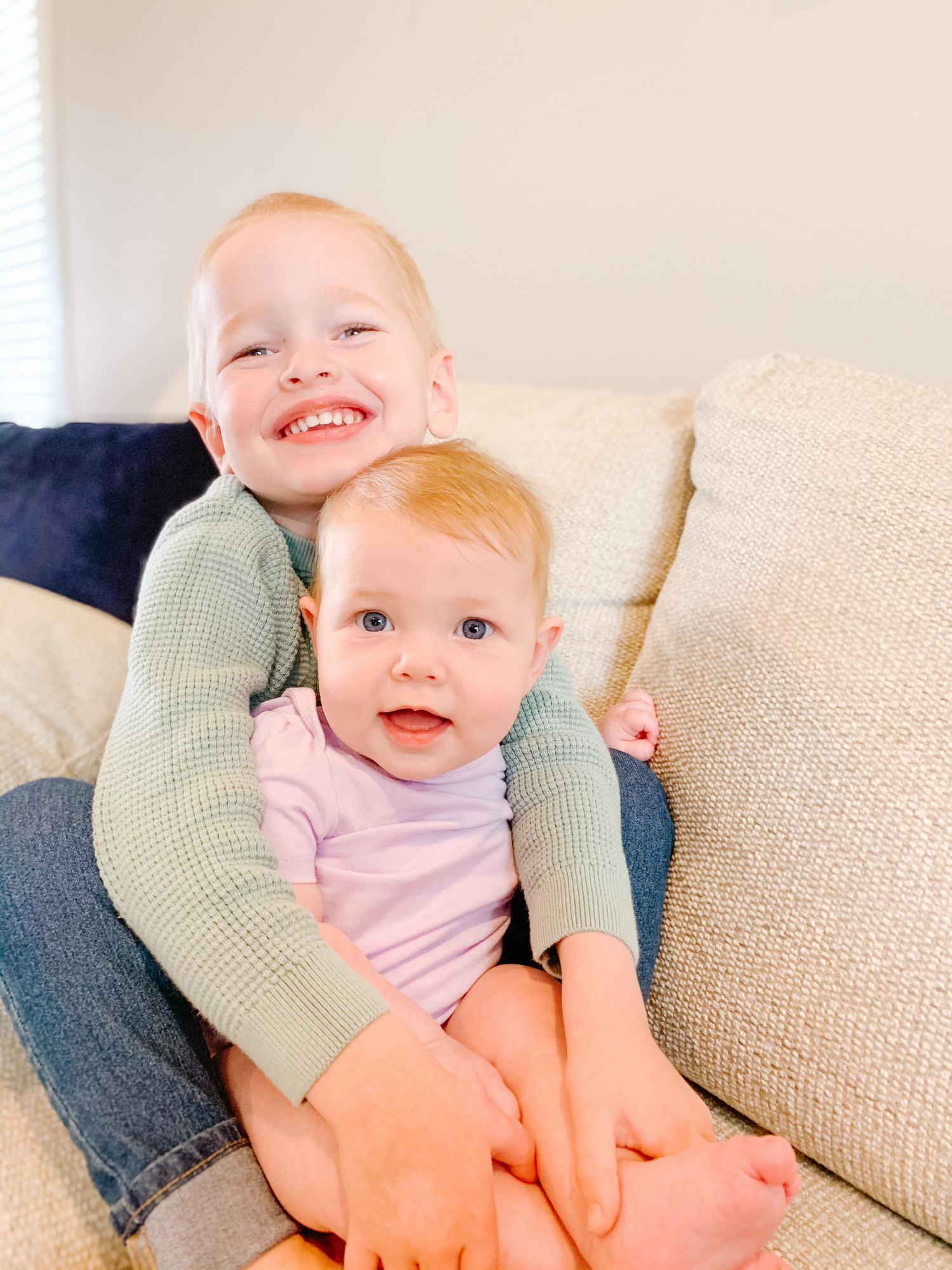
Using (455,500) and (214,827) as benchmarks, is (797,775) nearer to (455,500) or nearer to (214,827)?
(455,500)

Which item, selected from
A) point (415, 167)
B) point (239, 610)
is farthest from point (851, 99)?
point (239, 610)

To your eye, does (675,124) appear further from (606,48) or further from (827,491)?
(827,491)

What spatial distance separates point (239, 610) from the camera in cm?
75

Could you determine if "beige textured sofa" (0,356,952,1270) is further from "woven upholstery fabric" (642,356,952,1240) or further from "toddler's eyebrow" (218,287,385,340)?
"toddler's eyebrow" (218,287,385,340)

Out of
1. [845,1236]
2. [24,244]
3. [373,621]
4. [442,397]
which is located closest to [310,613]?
[373,621]

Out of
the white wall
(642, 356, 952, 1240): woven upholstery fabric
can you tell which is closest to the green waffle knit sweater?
(642, 356, 952, 1240): woven upholstery fabric

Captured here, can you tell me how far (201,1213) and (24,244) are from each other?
8.57 feet

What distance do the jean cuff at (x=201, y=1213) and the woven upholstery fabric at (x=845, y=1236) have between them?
368 mm

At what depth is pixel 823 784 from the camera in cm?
75

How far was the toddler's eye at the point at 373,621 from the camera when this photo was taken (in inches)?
27.5

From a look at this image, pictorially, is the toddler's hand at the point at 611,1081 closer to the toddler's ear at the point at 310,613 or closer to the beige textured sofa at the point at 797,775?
the beige textured sofa at the point at 797,775

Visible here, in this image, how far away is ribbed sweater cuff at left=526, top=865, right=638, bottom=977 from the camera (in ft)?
2.33

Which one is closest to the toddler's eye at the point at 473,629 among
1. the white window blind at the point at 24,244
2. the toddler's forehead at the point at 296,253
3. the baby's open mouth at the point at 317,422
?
the baby's open mouth at the point at 317,422

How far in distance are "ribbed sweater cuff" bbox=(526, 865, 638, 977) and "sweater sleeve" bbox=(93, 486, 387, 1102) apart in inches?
7.4
